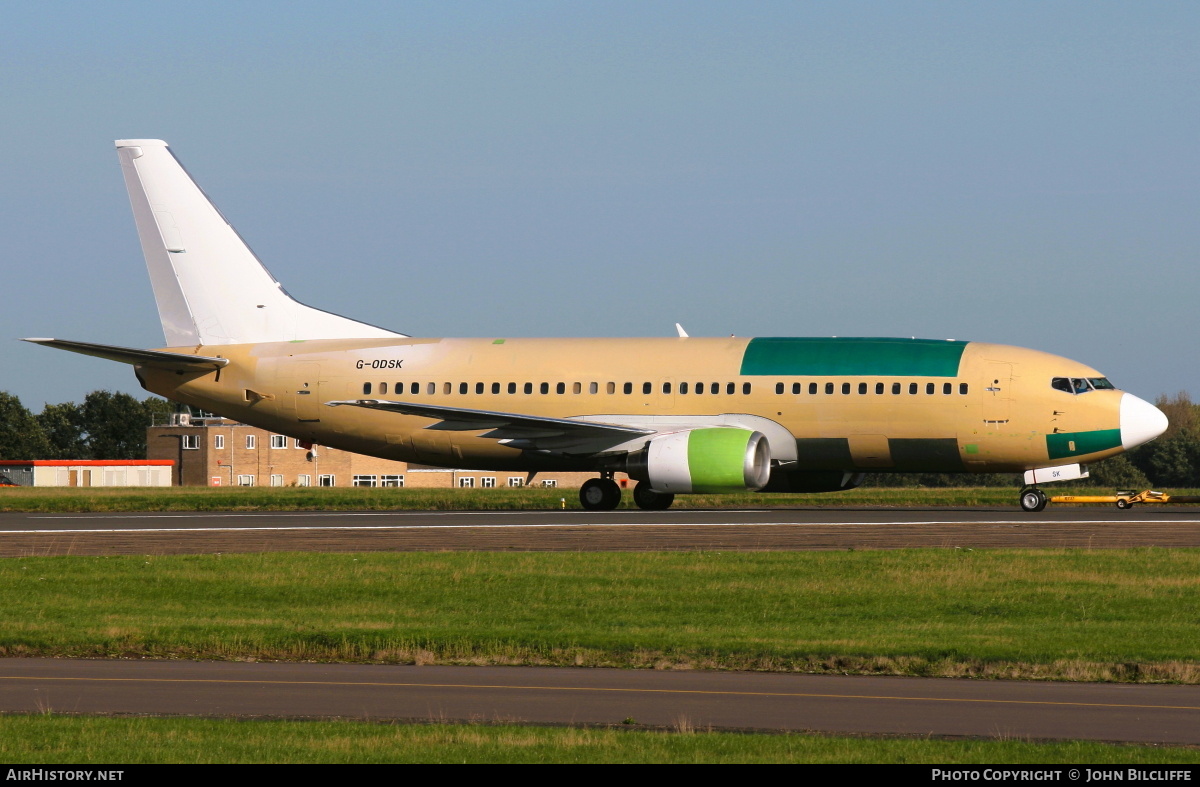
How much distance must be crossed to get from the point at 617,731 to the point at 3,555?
65.0 ft

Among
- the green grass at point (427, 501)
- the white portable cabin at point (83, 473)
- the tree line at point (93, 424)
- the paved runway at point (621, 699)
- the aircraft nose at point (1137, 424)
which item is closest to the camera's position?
the paved runway at point (621, 699)

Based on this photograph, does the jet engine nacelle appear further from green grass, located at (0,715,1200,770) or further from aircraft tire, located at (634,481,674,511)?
green grass, located at (0,715,1200,770)

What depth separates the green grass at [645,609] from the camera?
667 inches

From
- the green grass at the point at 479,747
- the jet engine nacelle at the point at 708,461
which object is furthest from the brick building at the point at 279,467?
the green grass at the point at 479,747

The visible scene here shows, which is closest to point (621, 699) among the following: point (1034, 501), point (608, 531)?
point (608, 531)

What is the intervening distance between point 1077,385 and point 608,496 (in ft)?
43.1

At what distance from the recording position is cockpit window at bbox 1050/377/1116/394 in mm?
40594

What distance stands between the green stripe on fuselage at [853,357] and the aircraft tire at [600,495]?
5142 mm

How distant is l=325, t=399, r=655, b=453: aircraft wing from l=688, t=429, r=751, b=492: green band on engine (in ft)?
7.95

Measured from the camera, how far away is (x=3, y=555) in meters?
28.6

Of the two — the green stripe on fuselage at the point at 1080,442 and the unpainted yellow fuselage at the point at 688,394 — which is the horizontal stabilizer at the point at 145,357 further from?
the green stripe on fuselage at the point at 1080,442

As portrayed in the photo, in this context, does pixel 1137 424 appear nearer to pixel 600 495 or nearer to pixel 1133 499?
pixel 1133 499
